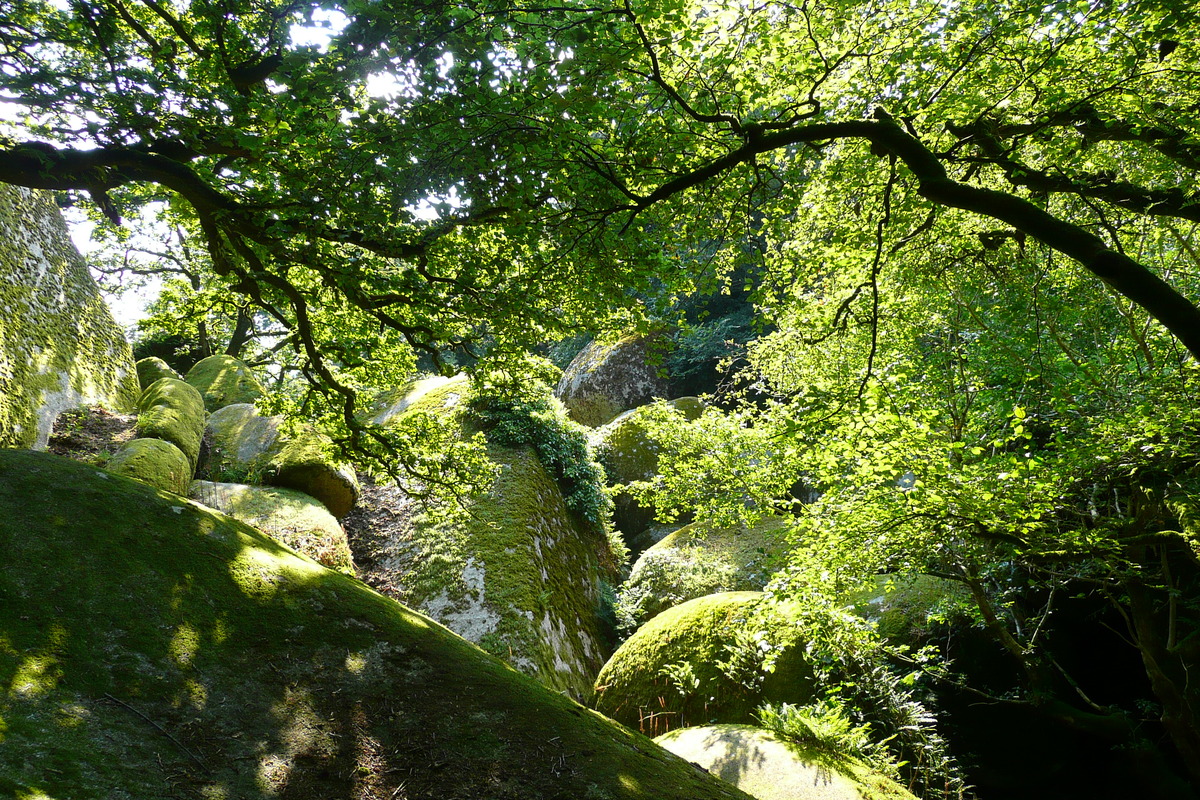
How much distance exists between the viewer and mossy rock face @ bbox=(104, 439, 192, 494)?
794 cm

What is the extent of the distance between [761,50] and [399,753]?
575 centimetres

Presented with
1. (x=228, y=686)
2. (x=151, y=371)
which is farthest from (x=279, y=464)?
(x=228, y=686)

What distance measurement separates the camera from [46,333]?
9883 mm

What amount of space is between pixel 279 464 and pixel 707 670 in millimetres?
8368

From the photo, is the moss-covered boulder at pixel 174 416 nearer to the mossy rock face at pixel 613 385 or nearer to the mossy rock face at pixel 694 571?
the mossy rock face at pixel 694 571

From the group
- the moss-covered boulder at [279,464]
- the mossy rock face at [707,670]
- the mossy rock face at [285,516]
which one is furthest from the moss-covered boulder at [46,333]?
the mossy rock face at [707,670]

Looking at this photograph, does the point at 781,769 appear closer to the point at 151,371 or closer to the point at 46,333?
the point at 46,333

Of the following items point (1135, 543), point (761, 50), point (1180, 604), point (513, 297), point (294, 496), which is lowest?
point (1180, 604)

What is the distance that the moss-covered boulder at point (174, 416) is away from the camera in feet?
31.4

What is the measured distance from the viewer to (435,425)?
324 inches

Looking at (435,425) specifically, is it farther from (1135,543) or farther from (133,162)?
(1135,543)

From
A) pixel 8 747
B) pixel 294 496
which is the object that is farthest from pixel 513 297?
pixel 294 496

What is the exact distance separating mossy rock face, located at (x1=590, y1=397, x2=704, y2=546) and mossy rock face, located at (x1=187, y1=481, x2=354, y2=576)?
701cm

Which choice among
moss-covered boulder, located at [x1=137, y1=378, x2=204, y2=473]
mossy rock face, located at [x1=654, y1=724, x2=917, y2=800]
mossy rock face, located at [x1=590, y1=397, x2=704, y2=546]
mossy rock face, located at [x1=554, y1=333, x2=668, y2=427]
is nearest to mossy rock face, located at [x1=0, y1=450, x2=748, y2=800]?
mossy rock face, located at [x1=654, y1=724, x2=917, y2=800]
